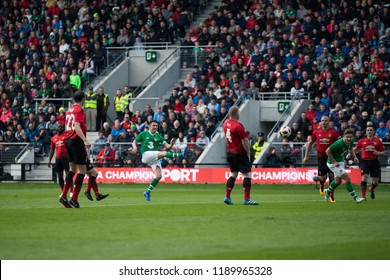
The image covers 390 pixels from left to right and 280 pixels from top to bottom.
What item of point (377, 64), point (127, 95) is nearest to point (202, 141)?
point (127, 95)

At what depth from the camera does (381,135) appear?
36031 mm

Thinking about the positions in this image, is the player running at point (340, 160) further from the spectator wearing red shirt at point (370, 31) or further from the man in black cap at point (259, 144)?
the spectator wearing red shirt at point (370, 31)

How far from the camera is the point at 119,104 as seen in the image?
43.3 meters

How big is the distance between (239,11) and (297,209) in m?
24.4

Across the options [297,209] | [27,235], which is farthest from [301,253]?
[297,209]

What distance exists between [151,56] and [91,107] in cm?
458

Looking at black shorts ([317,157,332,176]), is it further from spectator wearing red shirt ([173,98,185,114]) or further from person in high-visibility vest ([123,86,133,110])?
person in high-visibility vest ([123,86,133,110])

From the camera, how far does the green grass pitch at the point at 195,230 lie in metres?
12.6

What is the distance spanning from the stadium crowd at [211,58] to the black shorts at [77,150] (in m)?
17.2

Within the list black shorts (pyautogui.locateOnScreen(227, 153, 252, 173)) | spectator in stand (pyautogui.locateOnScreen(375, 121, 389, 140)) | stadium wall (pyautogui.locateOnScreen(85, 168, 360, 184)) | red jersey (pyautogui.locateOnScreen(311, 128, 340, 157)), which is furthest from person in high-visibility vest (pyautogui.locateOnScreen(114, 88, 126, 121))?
black shorts (pyautogui.locateOnScreen(227, 153, 252, 173))

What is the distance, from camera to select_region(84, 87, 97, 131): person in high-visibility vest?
42781 mm

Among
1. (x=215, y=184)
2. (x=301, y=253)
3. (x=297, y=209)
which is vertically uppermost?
(x=301, y=253)
